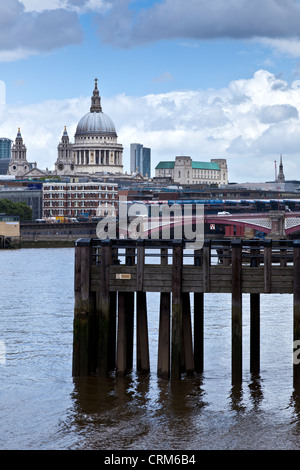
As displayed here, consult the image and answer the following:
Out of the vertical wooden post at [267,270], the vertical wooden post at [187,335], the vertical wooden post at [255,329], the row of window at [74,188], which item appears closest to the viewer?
the vertical wooden post at [267,270]

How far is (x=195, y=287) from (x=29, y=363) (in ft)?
17.4

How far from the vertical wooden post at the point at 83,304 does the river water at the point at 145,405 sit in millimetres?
652

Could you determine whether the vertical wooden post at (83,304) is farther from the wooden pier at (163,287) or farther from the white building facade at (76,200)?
the white building facade at (76,200)

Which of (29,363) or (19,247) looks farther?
(19,247)

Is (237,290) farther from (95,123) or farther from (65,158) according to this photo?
(95,123)

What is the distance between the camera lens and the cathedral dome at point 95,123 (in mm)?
187500

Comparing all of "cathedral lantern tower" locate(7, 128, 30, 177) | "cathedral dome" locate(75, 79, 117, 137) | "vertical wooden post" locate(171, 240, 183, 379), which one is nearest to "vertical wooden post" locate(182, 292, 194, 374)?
"vertical wooden post" locate(171, 240, 183, 379)

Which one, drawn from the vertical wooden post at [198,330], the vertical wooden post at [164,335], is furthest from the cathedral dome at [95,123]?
the vertical wooden post at [164,335]

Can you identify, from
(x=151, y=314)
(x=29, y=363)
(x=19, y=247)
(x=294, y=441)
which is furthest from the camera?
(x=19, y=247)

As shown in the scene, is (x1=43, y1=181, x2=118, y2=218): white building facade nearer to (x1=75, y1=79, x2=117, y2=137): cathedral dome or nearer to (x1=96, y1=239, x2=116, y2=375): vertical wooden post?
Answer: (x1=75, y1=79, x2=117, y2=137): cathedral dome

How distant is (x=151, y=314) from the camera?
97.8 feet

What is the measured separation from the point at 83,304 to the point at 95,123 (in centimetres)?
17342

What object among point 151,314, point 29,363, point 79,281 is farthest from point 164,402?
point 151,314

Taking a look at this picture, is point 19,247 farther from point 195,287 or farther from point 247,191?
point 247,191
